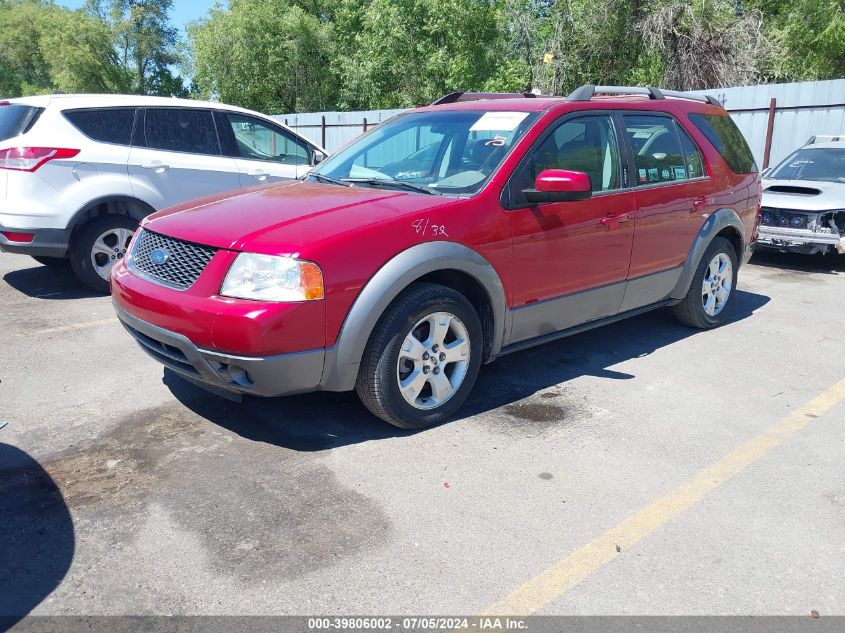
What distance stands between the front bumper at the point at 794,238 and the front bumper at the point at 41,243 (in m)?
7.12

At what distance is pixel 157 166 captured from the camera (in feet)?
23.0

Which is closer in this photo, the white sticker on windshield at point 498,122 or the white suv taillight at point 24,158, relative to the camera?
the white sticker on windshield at point 498,122

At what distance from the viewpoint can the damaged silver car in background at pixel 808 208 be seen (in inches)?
330

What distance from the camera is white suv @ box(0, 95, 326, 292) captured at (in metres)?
6.32

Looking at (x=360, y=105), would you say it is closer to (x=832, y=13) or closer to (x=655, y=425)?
(x=832, y=13)

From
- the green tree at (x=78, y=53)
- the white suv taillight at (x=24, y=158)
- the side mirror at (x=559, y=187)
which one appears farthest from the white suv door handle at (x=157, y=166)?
the green tree at (x=78, y=53)

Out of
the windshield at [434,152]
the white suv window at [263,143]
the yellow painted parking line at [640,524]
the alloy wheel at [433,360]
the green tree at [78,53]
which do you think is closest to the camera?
the yellow painted parking line at [640,524]

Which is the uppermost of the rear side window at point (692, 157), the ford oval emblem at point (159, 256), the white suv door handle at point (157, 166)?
the rear side window at point (692, 157)

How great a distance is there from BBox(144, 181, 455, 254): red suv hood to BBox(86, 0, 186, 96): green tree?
169ft

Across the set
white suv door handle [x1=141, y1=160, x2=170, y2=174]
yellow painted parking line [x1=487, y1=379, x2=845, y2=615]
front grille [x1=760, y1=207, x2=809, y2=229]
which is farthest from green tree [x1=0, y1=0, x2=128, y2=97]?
yellow painted parking line [x1=487, y1=379, x2=845, y2=615]

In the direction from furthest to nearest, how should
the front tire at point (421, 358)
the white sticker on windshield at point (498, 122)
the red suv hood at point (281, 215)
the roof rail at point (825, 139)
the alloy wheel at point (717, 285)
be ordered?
the roof rail at point (825, 139) < the alloy wheel at point (717, 285) < the white sticker on windshield at point (498, 122) < the front tire at point (421, 358) < the red suv hood at point (281, 215)

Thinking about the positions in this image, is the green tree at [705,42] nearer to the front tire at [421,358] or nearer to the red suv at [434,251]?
the red suv at [434,251]

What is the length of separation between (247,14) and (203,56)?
3381 millimetres

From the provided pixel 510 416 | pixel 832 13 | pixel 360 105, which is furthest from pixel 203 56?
pixel 510 416
